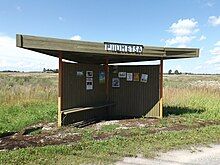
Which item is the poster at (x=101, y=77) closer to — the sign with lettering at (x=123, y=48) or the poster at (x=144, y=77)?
the poster at (x=144, y=77)

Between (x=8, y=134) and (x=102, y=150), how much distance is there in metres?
3.96

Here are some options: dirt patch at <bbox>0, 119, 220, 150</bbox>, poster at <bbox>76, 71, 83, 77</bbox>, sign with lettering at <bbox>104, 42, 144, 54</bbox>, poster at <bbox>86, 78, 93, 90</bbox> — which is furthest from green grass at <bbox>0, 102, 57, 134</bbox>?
sign with lettering at <bbox>104, 42, 144, 54</bbox>

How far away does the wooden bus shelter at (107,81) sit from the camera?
10352 millimetres

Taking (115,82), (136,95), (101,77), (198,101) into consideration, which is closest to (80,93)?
→ (101,77)

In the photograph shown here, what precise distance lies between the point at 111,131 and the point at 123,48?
9.79ft

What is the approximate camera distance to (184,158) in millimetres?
6457

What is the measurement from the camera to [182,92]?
19969 millimetres

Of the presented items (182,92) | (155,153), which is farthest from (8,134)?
(182,92)

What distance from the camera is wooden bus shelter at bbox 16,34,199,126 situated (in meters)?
10.4

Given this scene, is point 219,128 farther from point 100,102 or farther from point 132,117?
point 100,102

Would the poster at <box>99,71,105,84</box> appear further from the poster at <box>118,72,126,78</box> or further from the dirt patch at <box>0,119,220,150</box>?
the dirt patch at <box>0,119,220,150</box>

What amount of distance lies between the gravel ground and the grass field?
272 millimetres

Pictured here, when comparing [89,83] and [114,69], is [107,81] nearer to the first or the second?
[114,69]

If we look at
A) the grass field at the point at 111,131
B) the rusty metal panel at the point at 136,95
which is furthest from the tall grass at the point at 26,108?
the rusty metal panel at the point at 136,95
